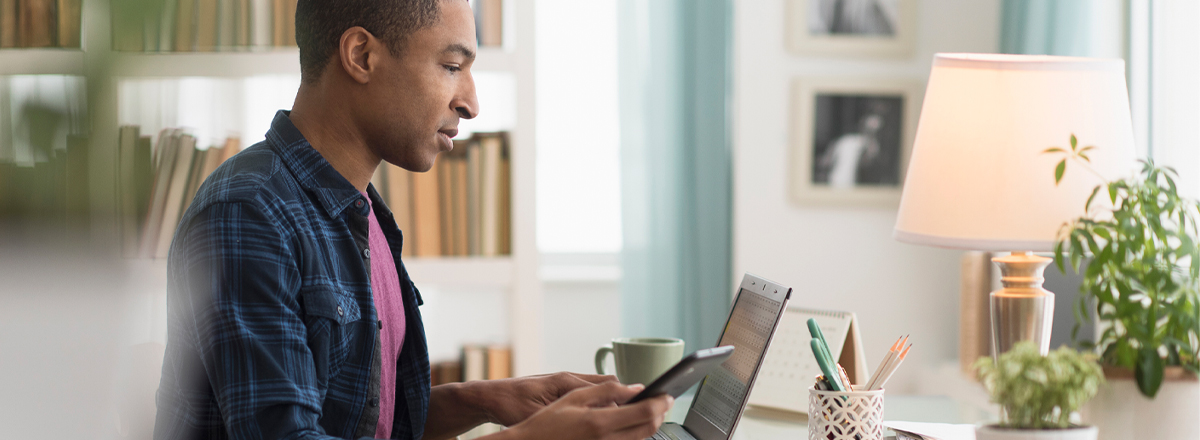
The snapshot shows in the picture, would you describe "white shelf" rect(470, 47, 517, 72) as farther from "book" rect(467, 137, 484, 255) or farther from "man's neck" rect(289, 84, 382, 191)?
"man's neck" rect(289, 84, 382, 191)

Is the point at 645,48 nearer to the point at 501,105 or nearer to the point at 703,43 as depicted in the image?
the point at 703,43

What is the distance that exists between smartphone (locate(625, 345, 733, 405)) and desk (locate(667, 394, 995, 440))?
33 centimetres

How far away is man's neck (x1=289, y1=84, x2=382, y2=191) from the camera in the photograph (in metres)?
0.92

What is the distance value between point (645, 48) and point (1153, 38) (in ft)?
4.03

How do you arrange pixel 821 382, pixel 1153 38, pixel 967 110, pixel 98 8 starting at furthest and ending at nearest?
1. pixel 1153 38
2. pixel 967 110
3. pixel 821 382
4. pixel 98 8

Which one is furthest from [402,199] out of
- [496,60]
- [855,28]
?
[855,28]

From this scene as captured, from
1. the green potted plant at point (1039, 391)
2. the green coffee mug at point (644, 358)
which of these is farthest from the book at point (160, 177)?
the green coffee mug at point (644, 358)

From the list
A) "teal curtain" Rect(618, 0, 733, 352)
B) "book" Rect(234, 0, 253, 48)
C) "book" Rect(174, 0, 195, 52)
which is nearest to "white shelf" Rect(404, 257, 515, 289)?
"teal curtain" Rect(618, 0, 733, 352)

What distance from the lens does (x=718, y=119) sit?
253 centimetres

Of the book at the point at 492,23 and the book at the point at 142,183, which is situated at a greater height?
the book at the point at 492,23

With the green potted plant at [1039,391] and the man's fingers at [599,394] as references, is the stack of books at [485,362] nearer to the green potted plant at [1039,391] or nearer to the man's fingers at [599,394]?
the man's fingers at [599,394]

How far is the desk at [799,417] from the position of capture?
1.09 metres

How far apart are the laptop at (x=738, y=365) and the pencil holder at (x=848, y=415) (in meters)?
0.07

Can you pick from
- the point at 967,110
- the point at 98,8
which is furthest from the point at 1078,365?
the point at 98,8
